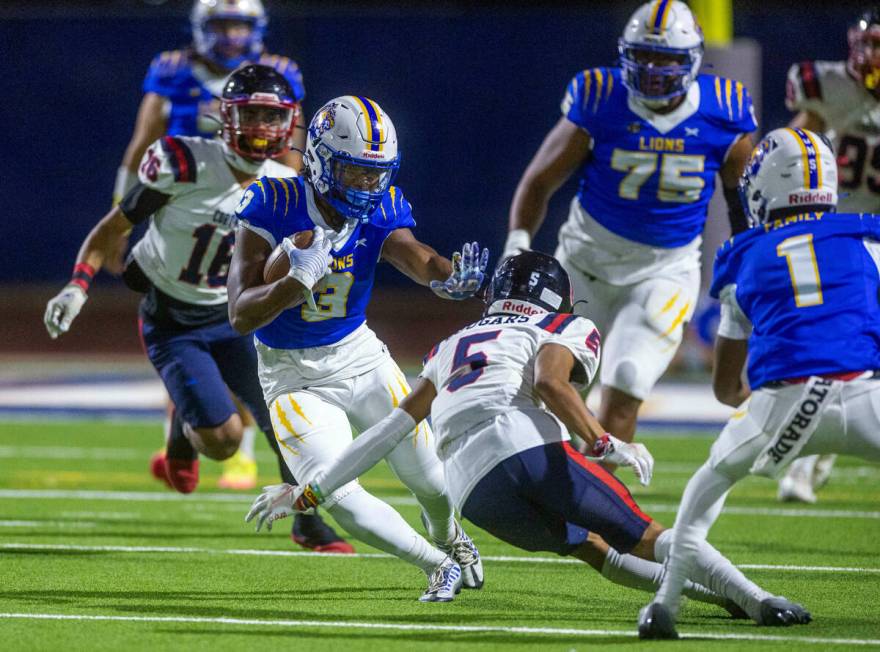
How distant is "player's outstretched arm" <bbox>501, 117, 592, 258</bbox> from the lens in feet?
20.0

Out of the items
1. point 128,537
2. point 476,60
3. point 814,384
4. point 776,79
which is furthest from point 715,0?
point 814,384

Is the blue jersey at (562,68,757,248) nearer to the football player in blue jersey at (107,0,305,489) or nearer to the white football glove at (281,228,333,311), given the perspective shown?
the white football glove at (281,228,333,311)

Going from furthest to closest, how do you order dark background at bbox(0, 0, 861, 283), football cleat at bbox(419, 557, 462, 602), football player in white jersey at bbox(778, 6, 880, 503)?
dark background at bbox(0, 0, 861, 283), football player in white jersey at bbox(778, 6, 880, 503), football cleat at bbox(419, 557, 462, 602)

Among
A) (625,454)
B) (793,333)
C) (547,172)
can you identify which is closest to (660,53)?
(547,172)

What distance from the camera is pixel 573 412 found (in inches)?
162

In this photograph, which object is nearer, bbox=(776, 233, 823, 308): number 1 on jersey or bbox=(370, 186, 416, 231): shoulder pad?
bbox=(776, 233, 823, 308): number 1 on jersey

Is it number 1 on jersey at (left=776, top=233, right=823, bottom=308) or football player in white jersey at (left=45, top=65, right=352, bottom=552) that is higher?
number 1 on jersey at (left=776, top=233, right=823, bottom=308)

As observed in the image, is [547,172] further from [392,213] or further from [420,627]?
[420,627]

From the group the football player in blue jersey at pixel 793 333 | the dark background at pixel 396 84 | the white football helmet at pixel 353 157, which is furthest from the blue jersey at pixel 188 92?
the dark background at pixel 396 84

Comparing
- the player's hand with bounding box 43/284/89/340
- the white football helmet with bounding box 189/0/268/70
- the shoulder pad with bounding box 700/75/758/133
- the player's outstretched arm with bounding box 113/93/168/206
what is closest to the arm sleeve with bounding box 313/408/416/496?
the player's hand with bounding box 43/284/89/340

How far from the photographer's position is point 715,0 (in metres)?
11.5

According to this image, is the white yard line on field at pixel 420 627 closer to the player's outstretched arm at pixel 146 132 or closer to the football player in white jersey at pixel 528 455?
the football player in white jersey at pixel 528 455

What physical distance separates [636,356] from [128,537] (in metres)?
2.21

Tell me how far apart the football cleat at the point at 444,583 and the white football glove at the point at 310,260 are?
97cm
